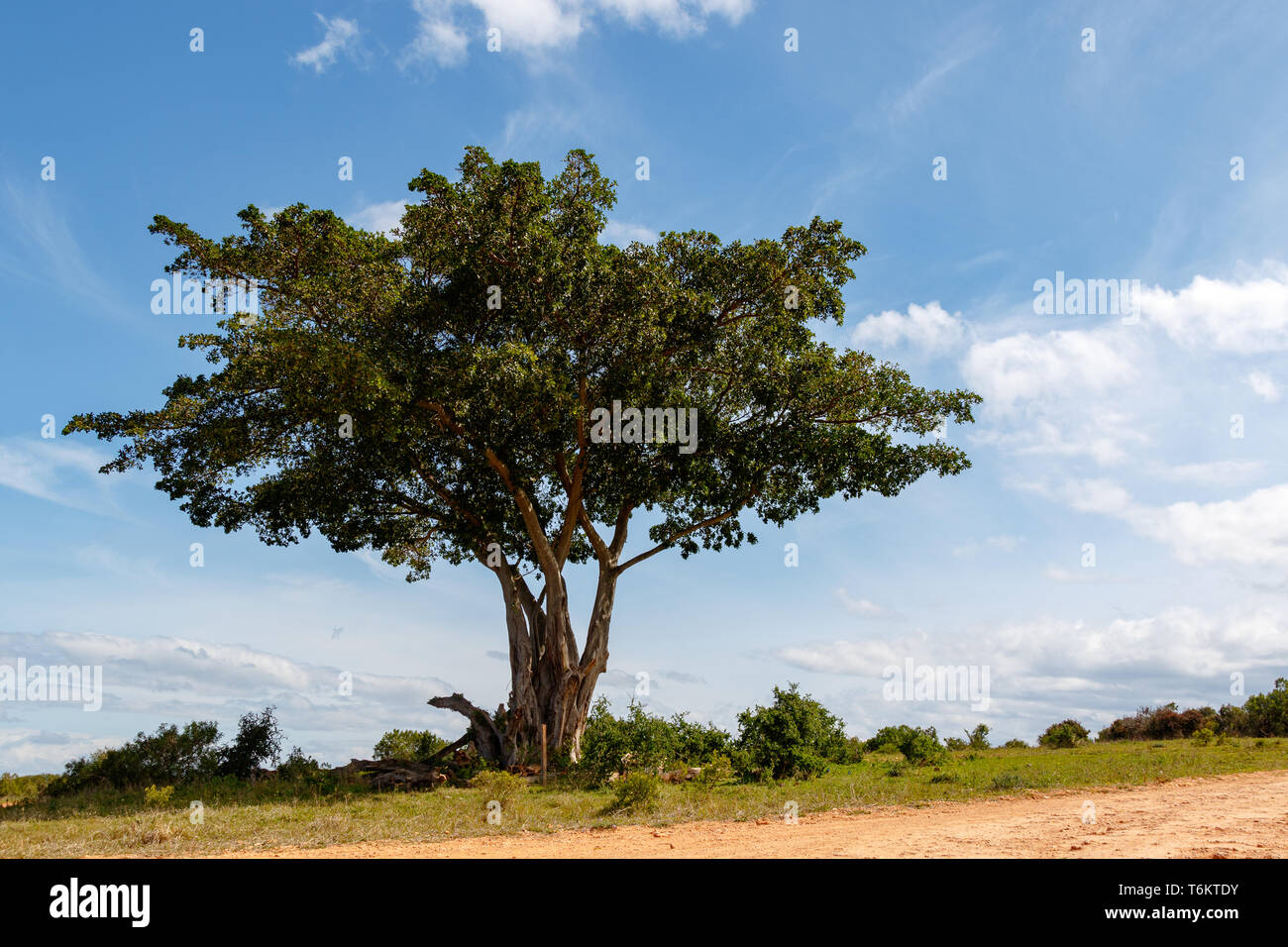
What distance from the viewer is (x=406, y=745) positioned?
101 ft

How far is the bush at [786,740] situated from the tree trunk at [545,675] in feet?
16.3

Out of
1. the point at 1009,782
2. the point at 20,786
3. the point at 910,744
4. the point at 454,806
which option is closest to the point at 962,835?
the point at 1009,782

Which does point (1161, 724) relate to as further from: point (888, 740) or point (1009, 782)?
point (1009, 782)

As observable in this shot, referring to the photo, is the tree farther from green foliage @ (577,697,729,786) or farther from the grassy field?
the grassy field

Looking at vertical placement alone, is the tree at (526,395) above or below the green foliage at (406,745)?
above

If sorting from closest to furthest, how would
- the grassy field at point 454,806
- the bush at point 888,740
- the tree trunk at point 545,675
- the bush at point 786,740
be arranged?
the grassy field at point 454,806 < the bush at point 786,740 < the tree trunk at point 545,675 < the bush at point 888,740

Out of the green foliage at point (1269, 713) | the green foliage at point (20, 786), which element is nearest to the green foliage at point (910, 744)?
the green foliage at point (1269, 713)

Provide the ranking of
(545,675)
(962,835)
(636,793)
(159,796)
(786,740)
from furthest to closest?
1. (545,675)
2. (786,740)
3. (159,796)
4. (636,793)
5. (962,835)

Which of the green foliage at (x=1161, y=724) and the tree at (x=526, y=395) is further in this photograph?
the green foliage at (x=1161, y=724)

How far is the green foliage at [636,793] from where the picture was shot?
16.1m

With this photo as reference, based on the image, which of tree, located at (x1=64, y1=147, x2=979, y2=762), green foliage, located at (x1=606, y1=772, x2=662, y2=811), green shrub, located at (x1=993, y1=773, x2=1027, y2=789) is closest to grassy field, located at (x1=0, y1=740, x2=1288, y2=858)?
green shrub, located at (x1=993, y1=773, x2=1027, y2=789)

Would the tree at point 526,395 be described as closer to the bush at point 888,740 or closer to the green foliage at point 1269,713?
the bush at point 888,740

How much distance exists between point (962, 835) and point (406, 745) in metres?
23.5
